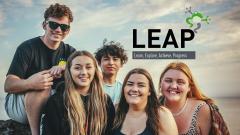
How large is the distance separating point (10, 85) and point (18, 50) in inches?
13.4

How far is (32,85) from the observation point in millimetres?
3482

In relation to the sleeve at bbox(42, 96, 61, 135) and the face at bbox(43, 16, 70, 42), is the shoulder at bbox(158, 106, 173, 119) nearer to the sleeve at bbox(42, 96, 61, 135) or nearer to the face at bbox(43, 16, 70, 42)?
the sleeve at bbox(42, 96, 61, 135)

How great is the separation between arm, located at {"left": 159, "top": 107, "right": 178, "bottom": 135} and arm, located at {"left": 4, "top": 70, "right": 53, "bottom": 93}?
1.10 metres

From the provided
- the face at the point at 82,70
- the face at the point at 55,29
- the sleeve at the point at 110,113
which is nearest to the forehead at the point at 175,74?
the sleeve at the point at 110,113

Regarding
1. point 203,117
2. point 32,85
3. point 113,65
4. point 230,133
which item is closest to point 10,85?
point 32,85

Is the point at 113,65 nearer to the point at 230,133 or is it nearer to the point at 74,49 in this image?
the point at 74,49

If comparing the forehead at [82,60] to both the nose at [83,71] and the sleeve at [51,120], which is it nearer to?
the nose at [83,71]

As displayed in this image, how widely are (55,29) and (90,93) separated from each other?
2.30ft

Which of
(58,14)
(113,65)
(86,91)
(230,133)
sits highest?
(58,14)

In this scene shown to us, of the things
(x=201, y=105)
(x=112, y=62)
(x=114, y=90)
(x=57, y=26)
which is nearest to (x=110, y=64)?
(x=112, y=62)

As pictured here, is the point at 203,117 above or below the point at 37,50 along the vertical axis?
below

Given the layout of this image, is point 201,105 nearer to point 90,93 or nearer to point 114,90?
point 114,90

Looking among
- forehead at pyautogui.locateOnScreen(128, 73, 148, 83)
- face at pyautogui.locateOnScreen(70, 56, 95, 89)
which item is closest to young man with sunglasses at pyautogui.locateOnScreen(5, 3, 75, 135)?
face at pyautogui.locateOnScreen(70, 56, 95, 89)

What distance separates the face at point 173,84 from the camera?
11.7ft
